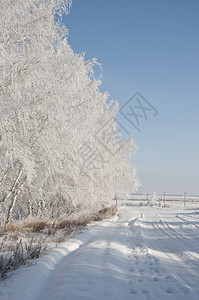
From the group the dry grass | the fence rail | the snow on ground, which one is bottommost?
the snow on ground

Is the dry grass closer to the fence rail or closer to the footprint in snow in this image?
the footprint in snow

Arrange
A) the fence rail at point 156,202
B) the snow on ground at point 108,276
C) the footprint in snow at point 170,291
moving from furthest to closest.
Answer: the fence rail at point 156,202 → the footprint in snow at point 170,291 → the snow on ground at point 108,276

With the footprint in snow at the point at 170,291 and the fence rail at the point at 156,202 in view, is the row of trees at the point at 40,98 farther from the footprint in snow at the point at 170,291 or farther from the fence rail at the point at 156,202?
the fence rail at the point at 156,202

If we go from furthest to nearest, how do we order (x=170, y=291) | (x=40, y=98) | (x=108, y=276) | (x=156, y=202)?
(x=156, y=202)
(x=40, y=98)
(x=108, y=276)
(x=170, y=291)

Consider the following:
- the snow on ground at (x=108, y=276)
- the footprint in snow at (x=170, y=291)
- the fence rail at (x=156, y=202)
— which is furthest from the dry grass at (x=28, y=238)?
the fence rail at (x=156, y=202)

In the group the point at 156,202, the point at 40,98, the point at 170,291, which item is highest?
the point at 40,98

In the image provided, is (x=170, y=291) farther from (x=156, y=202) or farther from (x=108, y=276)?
(x=156, y=202)

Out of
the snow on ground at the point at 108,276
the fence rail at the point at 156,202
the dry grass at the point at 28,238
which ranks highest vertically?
the fence rail at the point at 156,202

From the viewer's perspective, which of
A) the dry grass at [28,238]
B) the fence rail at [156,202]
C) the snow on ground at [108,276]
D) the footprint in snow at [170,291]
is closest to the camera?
the snow on ground at [108,276]

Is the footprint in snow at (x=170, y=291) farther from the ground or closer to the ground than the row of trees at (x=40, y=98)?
closer to the ground

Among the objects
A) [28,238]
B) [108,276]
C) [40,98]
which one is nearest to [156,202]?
[28,238]

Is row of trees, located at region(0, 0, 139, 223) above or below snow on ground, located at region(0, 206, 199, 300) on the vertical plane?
above

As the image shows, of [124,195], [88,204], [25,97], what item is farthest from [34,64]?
[124,195]

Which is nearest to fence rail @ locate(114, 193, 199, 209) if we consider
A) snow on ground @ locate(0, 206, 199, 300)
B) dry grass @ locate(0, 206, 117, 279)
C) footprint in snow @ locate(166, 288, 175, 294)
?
dry grass @ locate(0, 206, 117, 279)
